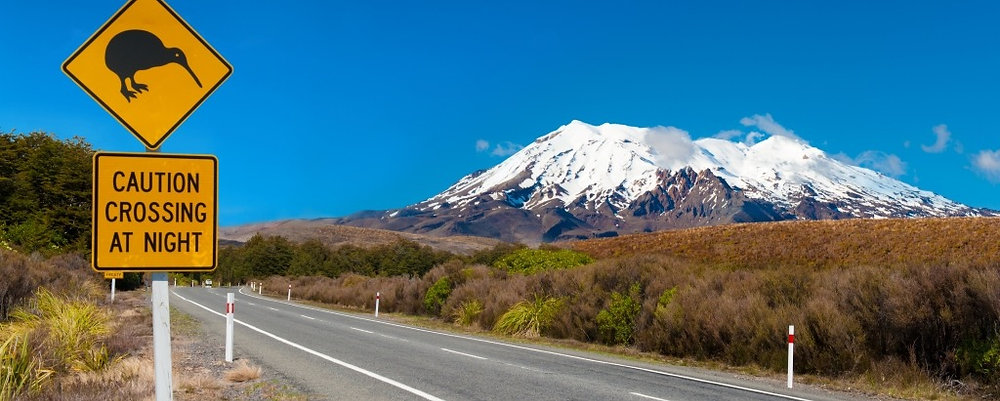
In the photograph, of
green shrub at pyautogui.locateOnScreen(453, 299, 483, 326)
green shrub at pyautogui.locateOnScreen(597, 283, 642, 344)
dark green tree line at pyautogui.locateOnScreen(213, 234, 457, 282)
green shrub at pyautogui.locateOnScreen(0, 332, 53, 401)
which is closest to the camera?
green shrub at pyautogui.locateOnScreen(0, 332, 53, 401)

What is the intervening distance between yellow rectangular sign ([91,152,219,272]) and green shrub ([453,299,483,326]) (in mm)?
22303

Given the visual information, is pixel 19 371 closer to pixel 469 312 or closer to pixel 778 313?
pixel 778 313

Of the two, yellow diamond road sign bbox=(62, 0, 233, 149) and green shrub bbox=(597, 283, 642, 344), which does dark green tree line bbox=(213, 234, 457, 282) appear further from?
yellow diamond road sign bbox=(62, 0, 233, 149)

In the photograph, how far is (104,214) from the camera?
3.78 metres

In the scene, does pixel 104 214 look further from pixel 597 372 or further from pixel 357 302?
pixel 357 302

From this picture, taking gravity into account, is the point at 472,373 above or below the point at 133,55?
below

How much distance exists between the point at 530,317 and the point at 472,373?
36.8 feet

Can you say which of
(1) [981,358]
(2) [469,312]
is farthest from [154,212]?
(2) [469,312]

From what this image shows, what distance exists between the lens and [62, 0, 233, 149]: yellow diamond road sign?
3982 mm

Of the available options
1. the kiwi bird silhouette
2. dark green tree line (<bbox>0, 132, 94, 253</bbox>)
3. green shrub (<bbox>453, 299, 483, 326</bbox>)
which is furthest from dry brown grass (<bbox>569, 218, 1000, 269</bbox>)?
dark green tree line (<bbox>0, 132, 94, 253</bbox>)

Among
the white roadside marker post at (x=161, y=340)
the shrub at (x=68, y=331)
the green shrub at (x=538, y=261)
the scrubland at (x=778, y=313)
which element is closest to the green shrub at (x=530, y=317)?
the scrubland at (x=778, y=313)

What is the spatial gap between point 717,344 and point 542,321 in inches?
292

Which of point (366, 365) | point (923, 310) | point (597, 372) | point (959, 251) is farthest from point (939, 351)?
point (959, 251)

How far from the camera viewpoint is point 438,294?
30.8 metres
